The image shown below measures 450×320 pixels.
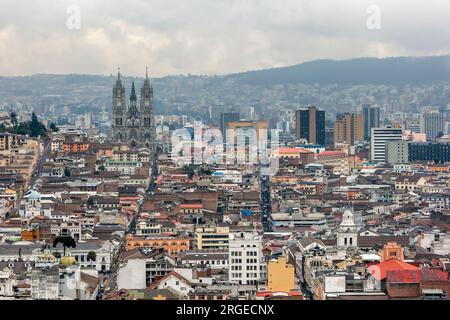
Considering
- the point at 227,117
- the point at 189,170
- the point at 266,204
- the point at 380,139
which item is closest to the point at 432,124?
the point at 380,139

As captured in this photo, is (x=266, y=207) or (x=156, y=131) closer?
(x=266, y=207)

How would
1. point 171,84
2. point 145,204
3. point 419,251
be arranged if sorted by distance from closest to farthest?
point 419,251
point 145,204
point 171,84

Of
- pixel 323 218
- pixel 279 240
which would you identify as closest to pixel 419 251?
pixel 279 240

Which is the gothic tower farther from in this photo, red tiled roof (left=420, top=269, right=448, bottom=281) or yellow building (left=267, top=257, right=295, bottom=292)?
red tiled roof (left=420, top=269, right=448, bottom=281)

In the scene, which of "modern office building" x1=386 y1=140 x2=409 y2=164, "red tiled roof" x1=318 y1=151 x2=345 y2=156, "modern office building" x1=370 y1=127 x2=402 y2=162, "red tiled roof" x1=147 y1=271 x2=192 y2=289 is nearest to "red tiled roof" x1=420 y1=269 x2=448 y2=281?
"red tiled roof" x1=147 y1=271 x2=192 y2=289
